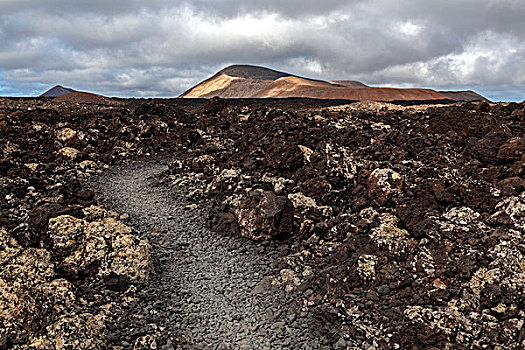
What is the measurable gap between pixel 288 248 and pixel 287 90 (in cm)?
7324

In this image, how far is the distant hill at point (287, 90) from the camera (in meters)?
71.9

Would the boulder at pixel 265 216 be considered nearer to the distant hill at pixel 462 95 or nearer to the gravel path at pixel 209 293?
the gravel path at pixel 209 293

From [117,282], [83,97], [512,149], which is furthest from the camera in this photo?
[83,97]

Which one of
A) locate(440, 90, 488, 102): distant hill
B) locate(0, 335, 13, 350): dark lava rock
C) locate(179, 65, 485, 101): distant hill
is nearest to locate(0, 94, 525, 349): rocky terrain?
locate(0, 335, 13, 350): dark lava rock

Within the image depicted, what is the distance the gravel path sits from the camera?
9312mm

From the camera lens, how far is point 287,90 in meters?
82.6

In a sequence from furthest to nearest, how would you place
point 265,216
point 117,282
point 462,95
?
point 462,95
point 265,216
point 117,282

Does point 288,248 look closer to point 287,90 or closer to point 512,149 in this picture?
point 512,149

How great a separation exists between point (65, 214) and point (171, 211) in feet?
15.0

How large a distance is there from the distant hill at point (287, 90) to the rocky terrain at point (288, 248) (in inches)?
2164

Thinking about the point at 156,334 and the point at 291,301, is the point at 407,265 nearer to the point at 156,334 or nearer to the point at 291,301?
the point at 291,301

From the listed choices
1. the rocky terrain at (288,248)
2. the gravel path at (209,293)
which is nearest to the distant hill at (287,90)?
the rocky terrain at (288,248)

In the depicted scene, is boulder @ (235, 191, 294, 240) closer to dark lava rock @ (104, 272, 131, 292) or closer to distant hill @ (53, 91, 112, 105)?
dark lava rock @ (104, 272, 131, 292)

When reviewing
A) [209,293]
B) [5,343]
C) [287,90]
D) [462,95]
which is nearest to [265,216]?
[209,293]
